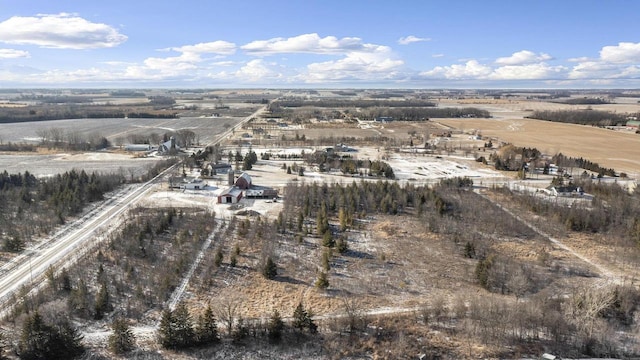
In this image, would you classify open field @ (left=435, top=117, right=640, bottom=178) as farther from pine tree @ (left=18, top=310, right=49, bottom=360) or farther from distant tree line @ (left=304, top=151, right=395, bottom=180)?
pine tree @ (left=18, top=310, right=49, bottom=360)

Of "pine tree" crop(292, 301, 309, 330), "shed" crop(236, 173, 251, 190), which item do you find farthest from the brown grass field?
"pine tree" crop(292, 301, 309, 330)

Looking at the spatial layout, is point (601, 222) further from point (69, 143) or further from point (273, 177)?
point (69, 143)

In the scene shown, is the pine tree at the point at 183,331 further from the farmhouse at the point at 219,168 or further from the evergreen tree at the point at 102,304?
the farmhouse at the point at 219,168

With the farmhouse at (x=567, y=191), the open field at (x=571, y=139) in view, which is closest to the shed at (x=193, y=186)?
the farmhouse at (x=567, y=191)

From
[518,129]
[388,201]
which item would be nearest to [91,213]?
[388,201]

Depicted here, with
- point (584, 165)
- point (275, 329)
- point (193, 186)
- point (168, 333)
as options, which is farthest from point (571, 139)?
point (168, 333)

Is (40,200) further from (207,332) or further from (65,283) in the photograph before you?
(207,332)
